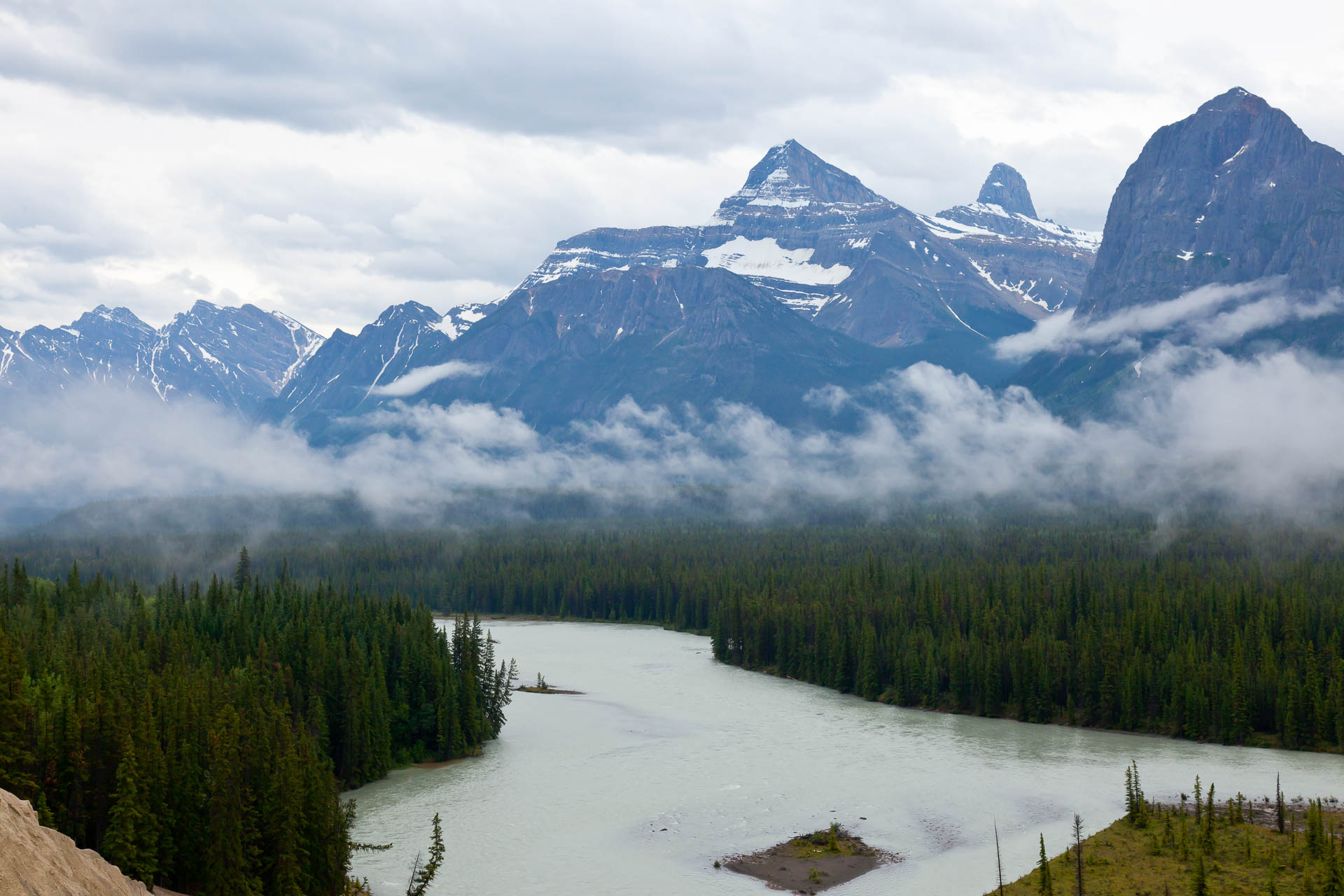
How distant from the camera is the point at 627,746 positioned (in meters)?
112

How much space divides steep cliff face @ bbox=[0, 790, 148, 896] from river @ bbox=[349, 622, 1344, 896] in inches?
901

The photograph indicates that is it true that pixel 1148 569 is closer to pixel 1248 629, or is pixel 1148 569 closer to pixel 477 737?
pixel 1248 629

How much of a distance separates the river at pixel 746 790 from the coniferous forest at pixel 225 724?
17.1 feet

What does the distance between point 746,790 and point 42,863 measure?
5914cm

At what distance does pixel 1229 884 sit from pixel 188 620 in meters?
92.2

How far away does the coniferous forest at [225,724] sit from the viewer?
63.2m

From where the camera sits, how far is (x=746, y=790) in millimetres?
94938

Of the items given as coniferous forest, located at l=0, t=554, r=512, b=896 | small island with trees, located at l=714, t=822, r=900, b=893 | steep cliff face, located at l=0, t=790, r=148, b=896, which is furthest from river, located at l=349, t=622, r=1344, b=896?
steep cliff face, located at l=0, t=790, r=148, b=896

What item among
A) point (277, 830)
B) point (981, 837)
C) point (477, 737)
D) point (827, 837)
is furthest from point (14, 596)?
point (981, 837)

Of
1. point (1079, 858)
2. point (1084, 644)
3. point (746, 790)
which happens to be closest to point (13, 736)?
point (746, 790)

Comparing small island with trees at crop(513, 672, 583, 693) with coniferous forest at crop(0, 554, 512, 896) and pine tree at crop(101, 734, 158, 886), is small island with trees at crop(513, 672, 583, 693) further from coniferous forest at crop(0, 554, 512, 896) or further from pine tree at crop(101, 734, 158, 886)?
pine tree at crop(101, 734, 158, 886)

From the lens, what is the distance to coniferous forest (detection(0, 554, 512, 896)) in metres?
63.2

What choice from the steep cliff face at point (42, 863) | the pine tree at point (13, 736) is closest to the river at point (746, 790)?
the pine tree at point (13, 736)

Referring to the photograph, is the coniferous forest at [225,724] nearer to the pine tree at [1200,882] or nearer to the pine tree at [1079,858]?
the pine tree at [1079,858]
